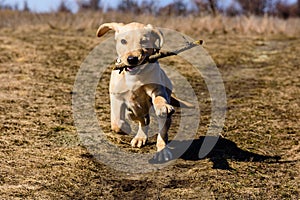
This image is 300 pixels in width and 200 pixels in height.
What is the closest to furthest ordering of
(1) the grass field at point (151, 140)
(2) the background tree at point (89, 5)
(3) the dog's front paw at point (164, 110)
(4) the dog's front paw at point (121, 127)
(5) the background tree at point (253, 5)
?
(1) the grass field at point (151, 140)
(3) the dog's front paw at point (164, 110)
(4) the dog's front paw at point (121, 127)
(2) the background tree at point (89, 5)
(5) the background tree at point (253, 5)

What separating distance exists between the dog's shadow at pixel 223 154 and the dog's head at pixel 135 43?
0.94 metres

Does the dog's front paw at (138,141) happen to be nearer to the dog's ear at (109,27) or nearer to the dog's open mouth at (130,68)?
the dog's open mouth at (130,68)

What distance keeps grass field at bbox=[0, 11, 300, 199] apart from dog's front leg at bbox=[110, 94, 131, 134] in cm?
11

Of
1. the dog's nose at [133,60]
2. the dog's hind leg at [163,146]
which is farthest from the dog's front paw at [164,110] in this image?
the dog's nose at [133,60]

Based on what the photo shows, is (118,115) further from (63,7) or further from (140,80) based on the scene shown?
(63,7)

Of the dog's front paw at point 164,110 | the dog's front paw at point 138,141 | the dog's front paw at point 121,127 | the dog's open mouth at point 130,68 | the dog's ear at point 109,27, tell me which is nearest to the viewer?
the dog's front paw at point 164,110

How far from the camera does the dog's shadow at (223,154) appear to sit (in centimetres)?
417

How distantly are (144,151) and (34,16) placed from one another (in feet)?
34.7

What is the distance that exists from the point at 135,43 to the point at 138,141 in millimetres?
966

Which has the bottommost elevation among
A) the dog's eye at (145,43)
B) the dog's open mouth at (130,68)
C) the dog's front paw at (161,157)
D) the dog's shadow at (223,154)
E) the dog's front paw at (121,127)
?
the dog's shadow at (223,154)

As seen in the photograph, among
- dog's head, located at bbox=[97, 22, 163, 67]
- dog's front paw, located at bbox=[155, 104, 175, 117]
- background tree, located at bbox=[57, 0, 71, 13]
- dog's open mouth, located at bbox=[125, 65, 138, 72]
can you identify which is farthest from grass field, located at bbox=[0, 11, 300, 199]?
background tree, located at bbox=[57, 0, 71, 13]

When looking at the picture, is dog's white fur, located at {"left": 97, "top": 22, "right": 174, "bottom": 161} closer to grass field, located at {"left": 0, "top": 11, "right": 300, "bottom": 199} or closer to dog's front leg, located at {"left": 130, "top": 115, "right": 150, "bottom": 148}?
dog's front leg, located at {"left": 130, "top": 115, "right": 150, "bottom": 148}

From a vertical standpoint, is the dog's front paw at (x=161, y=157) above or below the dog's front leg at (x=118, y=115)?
below

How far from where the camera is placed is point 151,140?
4695 millimetres
